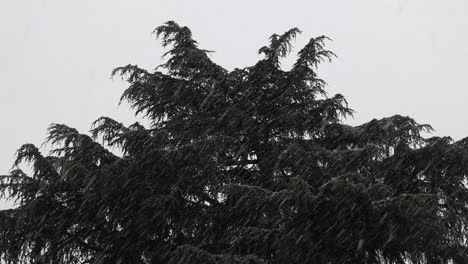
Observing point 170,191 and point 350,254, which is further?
point 170,191

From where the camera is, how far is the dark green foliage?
23.8 feet

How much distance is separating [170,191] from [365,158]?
3034 millimetres

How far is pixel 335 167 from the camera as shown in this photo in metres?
9.42

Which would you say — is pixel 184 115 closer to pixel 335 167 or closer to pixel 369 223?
pixel 335 167

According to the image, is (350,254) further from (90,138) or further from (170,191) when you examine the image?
(90,138)

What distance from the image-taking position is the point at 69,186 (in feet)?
31.8

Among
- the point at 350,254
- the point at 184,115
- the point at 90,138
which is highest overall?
the point at 184,115

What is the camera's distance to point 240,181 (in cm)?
1152

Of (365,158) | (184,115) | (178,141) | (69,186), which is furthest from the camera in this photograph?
(184,115)

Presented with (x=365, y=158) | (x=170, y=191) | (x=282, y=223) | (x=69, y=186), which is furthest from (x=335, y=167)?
(x=69, y=186)

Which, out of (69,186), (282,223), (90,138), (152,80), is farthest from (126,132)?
(282,223)

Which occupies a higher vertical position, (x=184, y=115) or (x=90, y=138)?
(x=184, y=115)

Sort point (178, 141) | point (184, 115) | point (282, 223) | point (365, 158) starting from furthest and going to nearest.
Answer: point (184, 115) < point (178, 141) < point (365, 158) < point (282, 223)

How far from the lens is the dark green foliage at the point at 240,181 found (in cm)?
725
